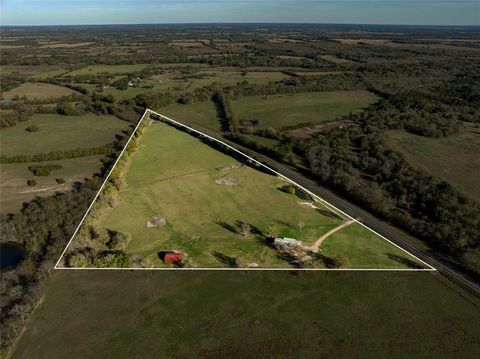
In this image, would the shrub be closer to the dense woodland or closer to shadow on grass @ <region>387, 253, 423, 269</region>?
the dense woodland

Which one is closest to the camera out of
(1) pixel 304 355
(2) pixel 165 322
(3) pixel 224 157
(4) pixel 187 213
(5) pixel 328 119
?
(1) pixel 304 355

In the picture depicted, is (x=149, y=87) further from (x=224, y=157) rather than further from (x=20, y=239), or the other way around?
(x=20, y=239)

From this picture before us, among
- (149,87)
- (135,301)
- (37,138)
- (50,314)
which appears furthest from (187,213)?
(149,87)

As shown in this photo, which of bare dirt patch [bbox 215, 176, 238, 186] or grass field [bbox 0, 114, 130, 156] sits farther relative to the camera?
grass field [bbox 0, 114, 130, 156]

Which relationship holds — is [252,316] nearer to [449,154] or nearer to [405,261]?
[405,261]

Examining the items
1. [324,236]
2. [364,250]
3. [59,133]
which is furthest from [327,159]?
[59,133]

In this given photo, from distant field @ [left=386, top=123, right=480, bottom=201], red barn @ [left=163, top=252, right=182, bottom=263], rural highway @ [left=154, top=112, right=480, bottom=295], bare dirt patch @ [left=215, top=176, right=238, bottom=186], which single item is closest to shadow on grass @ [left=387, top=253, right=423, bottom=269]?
rural highway @ [left=154, top=112, right=480, bottom=295]
